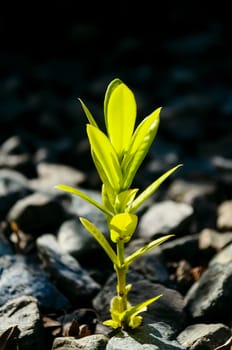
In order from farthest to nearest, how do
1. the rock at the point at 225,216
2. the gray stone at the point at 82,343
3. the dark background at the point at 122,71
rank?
1. the dark background at the point at 122,71
2. the rock at the point at 225,216
3. the gray stone at the point at 82,343

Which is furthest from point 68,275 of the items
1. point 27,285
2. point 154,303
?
point 154,303

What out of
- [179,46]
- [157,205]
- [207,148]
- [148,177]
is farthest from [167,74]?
[157,205]

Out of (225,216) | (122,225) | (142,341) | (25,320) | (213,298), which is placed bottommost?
(225,216)

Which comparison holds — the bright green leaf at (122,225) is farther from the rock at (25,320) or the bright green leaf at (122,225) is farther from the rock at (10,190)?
the rock at (10,190)

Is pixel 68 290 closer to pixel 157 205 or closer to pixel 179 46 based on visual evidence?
pixel 157 205

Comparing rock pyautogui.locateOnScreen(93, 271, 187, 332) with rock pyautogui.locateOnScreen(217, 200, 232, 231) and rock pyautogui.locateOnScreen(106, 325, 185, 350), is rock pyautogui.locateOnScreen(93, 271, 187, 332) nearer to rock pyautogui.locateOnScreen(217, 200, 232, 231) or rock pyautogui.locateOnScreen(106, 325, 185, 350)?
rock pyautogui.locateOnScreen(106, 325, 185, 350)

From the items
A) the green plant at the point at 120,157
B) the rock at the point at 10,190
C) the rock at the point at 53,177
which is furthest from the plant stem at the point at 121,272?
the rock at the point at 53,177

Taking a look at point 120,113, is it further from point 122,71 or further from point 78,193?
point 122,71
